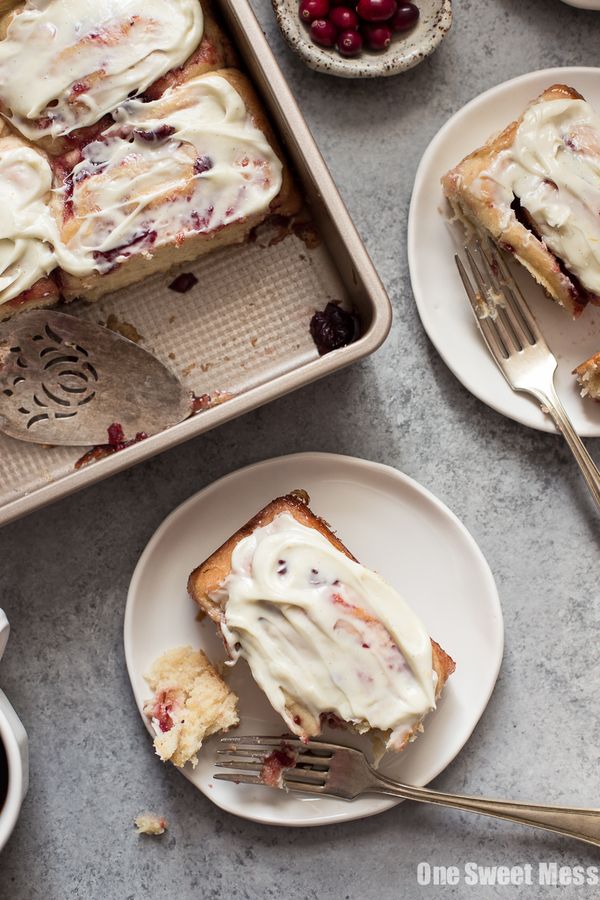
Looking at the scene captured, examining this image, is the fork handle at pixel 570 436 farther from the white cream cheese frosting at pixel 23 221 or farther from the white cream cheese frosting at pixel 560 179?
the white cream cheese frosting at pixel 23 221

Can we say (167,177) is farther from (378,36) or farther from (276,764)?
(276,764)

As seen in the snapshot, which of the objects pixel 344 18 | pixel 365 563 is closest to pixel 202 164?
pixel 344 18

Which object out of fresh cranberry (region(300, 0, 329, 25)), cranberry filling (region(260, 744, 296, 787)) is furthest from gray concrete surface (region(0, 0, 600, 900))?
cranberry filling (region(260, 744, 296, 787))

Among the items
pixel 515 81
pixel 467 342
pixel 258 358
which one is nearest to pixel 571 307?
pixel 467 342

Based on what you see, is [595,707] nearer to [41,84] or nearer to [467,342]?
[467,342]

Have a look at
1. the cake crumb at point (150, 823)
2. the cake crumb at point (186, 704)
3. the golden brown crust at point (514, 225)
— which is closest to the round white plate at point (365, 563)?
the cake crumb at point (186, 704)

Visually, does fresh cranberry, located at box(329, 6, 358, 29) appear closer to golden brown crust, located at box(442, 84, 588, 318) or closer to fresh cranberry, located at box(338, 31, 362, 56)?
fresh cranberry, located at box(338, 31, 362, 56)
